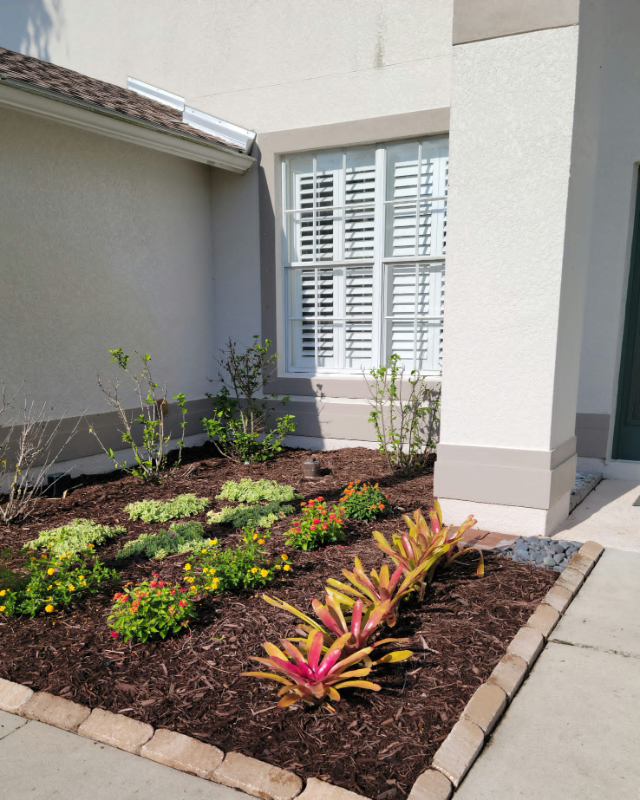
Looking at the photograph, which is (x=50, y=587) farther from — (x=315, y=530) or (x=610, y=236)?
(x=610, y=236)

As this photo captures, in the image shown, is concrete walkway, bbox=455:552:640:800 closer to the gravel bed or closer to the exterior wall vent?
the gravel bed

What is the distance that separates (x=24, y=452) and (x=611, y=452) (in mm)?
5410

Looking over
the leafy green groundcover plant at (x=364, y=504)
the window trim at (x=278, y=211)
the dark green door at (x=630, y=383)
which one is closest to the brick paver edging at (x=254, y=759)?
the leafy green groundcover plant at (x=364, y=504)

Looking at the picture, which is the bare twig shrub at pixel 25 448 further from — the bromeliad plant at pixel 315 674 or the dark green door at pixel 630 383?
the dark green door at pixel 630 383

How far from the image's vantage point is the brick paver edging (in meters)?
1.96

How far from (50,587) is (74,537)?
32.3 inches

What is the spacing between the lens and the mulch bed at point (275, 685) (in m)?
2.16

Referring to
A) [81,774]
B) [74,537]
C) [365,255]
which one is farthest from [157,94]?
[81,774]

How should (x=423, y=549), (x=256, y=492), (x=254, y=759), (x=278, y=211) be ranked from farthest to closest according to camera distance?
(x=278, y=211) < (x=256, y=492) < (x=423, y=549) < (x=254, y=759)

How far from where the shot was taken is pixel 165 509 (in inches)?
187

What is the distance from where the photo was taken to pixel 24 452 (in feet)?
15.5

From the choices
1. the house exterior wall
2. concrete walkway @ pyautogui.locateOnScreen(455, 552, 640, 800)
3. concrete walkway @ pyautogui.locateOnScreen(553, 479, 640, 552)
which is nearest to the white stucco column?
concrete walkway @ pyautogui.locateOnScreen(553, 479, 640, 552)

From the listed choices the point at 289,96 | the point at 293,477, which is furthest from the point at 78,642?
the point at 289,96

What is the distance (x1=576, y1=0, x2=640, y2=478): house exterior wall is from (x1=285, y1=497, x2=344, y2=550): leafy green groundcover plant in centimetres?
308
